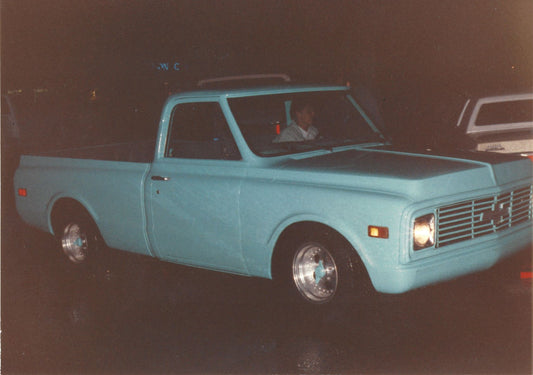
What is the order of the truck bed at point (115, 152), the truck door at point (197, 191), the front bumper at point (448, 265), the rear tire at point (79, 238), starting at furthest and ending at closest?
1. the truck bed at point (115, 152)
2. the rear tire at point (79, 238)
3. the truck door at point (197, 191)
4. the front bumper at point (448, 265)

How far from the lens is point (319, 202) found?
237 inches

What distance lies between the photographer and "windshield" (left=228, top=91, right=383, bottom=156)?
6938 millimetres

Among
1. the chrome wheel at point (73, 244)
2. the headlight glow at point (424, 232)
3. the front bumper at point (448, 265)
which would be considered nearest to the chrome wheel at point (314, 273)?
the front bumper at point (448, 265)

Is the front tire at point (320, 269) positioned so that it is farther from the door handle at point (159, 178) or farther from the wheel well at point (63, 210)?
the wheel well at point (63, 210)

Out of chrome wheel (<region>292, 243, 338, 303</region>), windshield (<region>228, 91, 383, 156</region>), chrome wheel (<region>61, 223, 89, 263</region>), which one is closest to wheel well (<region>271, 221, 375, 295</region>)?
chrome wheel (<region>292, 243, 338, 303</region>)

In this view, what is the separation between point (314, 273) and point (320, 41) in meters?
13.3

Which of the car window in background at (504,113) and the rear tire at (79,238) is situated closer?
the rear tire at (79,238)

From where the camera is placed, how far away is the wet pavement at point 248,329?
5.39 meters

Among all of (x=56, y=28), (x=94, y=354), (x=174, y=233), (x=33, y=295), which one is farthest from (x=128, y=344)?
(x=56, y=28)

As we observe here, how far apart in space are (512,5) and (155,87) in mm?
17723

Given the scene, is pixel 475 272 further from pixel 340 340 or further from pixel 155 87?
pixel 155 87

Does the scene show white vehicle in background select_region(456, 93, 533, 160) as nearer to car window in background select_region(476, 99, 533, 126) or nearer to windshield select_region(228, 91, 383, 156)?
car window in background select_region(476, 99, 533, 126)

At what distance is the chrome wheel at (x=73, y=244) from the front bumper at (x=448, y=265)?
3.83 metres

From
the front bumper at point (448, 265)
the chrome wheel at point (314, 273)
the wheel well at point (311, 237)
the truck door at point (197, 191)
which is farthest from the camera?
the truck door at point (197, 191)
